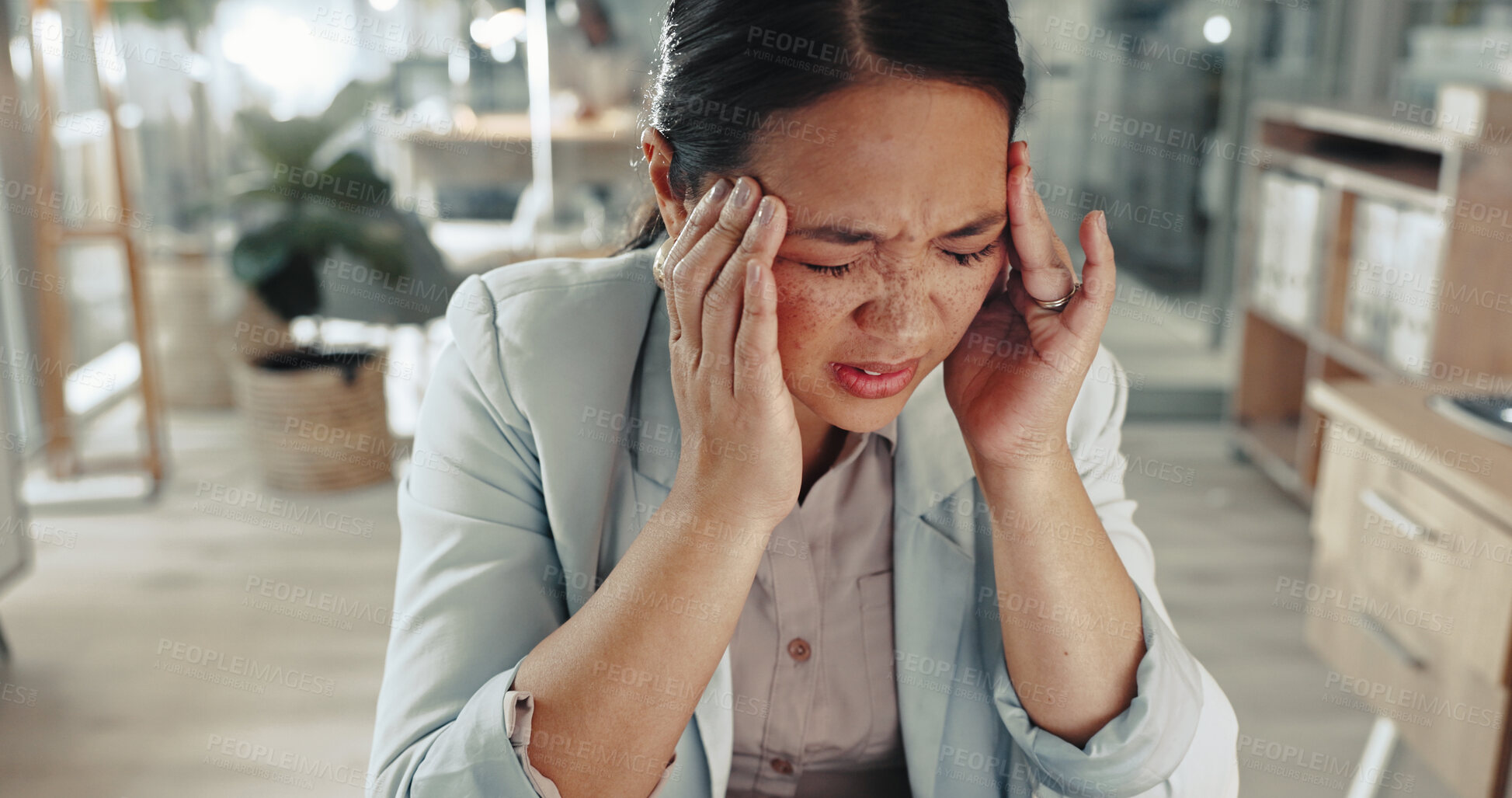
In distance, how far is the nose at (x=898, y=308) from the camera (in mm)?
895

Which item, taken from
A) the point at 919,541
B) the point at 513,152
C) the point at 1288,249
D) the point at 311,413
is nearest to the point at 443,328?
the point at 513,152

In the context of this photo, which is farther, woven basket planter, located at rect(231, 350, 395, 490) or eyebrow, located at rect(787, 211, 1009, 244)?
woven basket planter, located at rect(231, 350, 395, 490)

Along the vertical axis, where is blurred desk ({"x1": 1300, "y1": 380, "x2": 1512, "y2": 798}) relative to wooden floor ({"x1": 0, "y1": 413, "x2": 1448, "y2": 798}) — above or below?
above

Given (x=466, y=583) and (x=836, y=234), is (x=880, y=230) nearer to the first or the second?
(x=836, y=234)

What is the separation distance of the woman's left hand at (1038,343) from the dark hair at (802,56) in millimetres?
87

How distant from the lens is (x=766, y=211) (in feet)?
2.80

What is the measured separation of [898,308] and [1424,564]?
3.01 feet

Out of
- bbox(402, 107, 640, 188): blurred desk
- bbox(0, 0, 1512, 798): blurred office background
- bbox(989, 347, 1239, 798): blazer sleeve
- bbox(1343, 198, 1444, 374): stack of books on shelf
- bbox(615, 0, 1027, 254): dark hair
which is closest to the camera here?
bbox(615, 0, 1027, 254): dark hair

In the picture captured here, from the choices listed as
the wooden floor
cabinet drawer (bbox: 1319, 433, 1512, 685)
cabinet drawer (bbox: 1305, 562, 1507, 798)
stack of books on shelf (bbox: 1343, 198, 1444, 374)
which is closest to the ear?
cabinet drawer (bbox: 1319, 433, 1512, 685)

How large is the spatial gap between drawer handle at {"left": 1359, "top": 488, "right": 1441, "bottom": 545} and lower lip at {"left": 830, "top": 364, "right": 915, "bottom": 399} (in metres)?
0.86

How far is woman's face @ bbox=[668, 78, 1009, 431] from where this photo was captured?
85cm

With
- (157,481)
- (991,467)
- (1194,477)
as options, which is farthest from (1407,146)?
(157,481)

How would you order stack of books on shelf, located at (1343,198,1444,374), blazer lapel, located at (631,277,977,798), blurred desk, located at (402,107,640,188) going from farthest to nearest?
blurred desk, located at (402,107,640,188)
stack of books on shelf, located at (1343,198,1444,374)
blazer lapel, located at (631,277,977,798)

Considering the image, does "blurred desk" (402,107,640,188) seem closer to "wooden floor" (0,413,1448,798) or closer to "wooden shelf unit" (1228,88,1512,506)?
"wooden floor" (0,413,1448,798)
